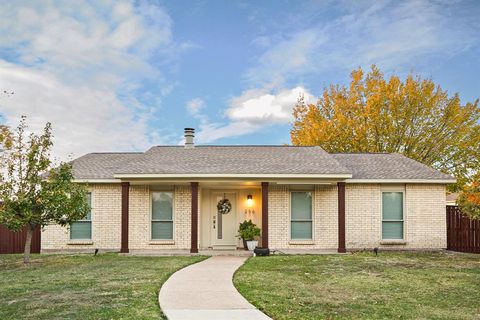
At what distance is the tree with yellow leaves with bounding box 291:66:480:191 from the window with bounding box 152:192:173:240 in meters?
15.1

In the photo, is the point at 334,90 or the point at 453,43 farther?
the point at 334,90

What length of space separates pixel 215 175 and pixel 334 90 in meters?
18.1

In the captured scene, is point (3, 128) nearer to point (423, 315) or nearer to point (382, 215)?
point (382, 215)

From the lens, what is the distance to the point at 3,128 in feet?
75.2

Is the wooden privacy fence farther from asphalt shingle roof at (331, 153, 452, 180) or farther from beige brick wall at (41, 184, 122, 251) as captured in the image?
beige brick wall at (41, 184, 122, 251)

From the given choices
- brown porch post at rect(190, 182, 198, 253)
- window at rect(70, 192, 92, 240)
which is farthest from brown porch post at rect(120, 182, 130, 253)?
brown porch post at rect(190, 182, 198, 253)

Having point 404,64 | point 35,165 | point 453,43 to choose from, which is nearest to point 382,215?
point 453,43

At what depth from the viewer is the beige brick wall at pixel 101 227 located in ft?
57.4

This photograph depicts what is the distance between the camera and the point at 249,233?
1697cm

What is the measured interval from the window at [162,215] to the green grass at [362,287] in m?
4.25

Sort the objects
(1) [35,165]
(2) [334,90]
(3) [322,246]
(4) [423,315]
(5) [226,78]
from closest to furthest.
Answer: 1. (4) [423,315]
2. (1) [35,165]
3. (3) [322,246]
4. (5) [226,78]
5. (2) [334,90]

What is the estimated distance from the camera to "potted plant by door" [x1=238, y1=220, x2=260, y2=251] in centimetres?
1679

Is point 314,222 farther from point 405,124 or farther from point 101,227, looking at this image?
point 405,124

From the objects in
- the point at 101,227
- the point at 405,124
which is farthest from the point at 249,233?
the point at 405,124
